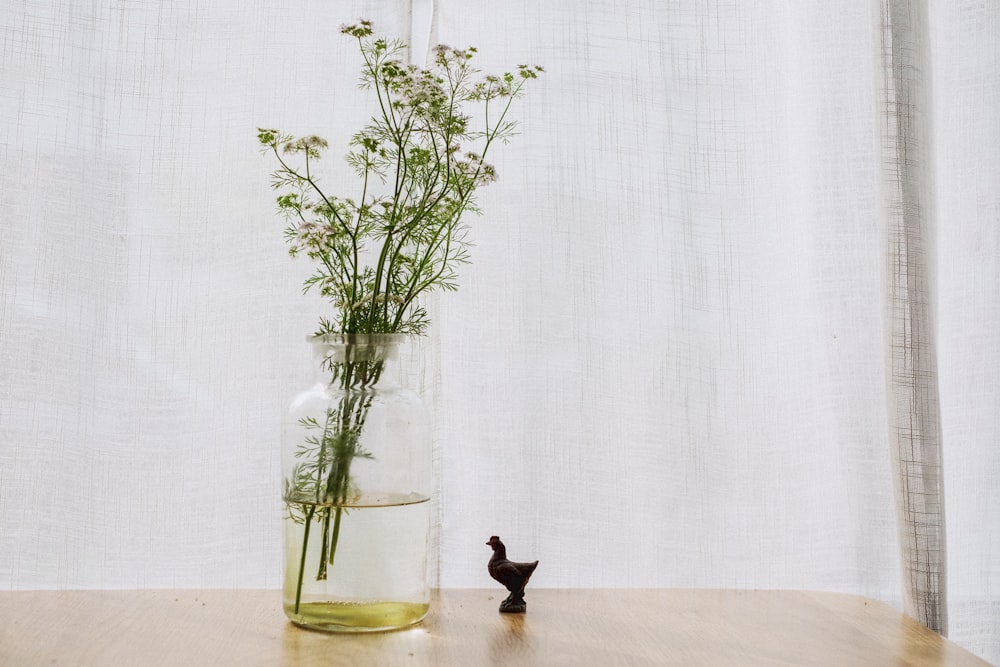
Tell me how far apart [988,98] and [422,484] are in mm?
994

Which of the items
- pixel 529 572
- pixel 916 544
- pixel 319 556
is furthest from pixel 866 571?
pixel 319 556

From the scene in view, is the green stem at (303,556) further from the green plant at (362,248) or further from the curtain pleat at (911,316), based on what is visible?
the curtain pleat at (911,316)

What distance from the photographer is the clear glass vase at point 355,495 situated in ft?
3.02

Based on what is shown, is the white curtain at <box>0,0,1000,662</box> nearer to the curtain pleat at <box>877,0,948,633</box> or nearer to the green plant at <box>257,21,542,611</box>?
the curtain pleat at <box>877,0,948,633</box>

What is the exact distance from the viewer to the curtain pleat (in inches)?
46.0

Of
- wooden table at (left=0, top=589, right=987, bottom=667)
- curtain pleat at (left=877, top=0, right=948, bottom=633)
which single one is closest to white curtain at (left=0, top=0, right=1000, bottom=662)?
curtain pleat at (left=877, top=0, right=948, bottom=633)

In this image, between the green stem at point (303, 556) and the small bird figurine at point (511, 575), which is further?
the small bird figurine at point (511, 575)

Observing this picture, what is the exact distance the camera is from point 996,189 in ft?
4.25

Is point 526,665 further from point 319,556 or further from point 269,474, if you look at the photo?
point 269,474

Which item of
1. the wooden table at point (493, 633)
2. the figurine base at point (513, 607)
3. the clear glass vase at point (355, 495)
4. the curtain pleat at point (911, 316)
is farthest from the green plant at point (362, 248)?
the curtain pleat at point (911, 316)

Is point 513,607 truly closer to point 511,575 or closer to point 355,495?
point 511,575

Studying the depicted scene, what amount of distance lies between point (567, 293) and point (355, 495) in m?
0.48

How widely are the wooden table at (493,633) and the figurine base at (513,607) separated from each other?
0.04ft

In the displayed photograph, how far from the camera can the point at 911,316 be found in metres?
1.18
